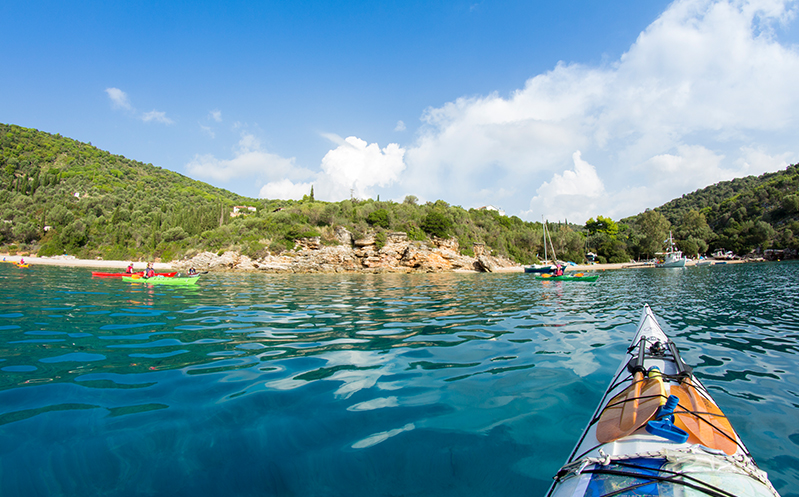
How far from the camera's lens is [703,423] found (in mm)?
2305

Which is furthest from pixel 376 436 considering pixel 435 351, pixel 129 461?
pixel 435 351

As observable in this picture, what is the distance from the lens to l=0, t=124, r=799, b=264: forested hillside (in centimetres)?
5859

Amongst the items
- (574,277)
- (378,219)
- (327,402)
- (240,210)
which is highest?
(240,210)

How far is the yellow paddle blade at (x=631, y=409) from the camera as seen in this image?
2309mm

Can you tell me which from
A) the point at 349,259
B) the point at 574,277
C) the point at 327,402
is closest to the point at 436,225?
the point at 349,259

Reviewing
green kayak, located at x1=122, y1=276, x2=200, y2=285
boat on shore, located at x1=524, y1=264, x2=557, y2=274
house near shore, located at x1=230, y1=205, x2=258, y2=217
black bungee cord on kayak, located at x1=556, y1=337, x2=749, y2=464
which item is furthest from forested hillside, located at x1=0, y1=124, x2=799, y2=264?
black bungee cord on kayak, located at x1=556, y1=337, x2=749, y2=464

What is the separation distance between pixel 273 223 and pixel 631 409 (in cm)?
6112

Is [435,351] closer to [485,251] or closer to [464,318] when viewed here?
[464,318]

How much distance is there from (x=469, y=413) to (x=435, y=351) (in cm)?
253

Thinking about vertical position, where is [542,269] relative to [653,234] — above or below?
below

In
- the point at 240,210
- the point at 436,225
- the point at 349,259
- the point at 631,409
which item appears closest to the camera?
the point at 631,409

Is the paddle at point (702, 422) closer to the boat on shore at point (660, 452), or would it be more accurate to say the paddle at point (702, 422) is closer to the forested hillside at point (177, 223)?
the boat on shore at point (660, 452)

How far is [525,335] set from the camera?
7691 millimetres

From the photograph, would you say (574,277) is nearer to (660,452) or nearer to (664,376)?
(664,376)
